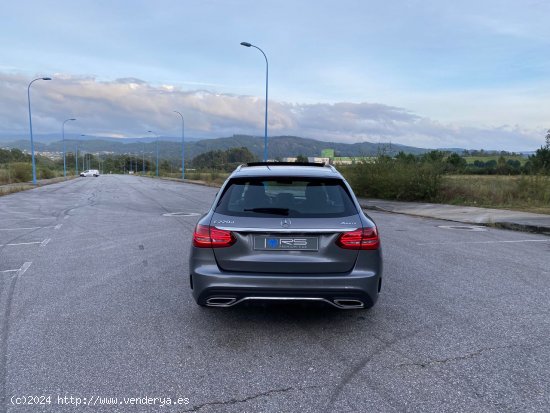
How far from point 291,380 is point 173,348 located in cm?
119

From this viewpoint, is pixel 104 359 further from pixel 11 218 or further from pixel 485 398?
pixel 11 218

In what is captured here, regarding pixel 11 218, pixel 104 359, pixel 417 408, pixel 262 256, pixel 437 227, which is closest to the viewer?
pixel 417 408

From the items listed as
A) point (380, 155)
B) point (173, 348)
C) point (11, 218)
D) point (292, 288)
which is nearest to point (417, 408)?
point (292, 288)

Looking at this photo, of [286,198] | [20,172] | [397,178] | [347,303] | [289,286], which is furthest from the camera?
[20,172]

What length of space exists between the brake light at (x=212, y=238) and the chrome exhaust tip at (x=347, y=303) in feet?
3.60

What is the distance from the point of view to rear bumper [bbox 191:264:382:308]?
3.99 m

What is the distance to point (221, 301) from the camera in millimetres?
4141

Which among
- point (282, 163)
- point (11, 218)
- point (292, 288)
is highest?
point (282, 163)

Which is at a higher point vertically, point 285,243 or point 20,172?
point 285,243

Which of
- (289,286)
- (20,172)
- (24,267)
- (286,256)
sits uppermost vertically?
(286,256)

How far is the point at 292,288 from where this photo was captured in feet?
13.1

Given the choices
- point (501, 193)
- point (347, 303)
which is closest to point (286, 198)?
point (347, 303)

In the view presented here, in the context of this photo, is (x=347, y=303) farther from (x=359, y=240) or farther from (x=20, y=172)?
(x=20, y=172)

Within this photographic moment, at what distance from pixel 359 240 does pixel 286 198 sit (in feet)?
2.77
